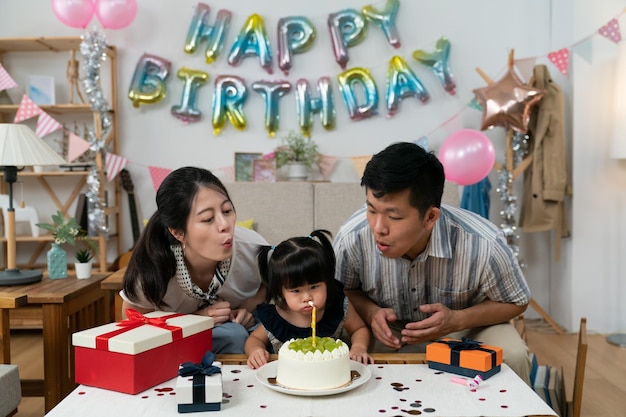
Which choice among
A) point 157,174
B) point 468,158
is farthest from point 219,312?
point 157,174

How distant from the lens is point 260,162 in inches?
165

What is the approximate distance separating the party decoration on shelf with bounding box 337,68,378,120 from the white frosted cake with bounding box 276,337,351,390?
3063 millimetres

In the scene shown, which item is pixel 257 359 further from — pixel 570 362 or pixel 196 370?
pixel 570 362

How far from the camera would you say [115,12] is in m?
4.10

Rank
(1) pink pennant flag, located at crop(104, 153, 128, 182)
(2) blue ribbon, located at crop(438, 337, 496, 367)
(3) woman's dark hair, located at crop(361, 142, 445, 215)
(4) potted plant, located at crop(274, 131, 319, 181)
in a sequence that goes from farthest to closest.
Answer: (1) pink pennant flag, located at crop(104, 153, 128, 182)
(4) potted plant, located at crop(274, 131, 319, 181)
(3) woman's dark hair, located at crop(361, 142, 445, 215)
(2) blue ribbon, located at crop(438, 337, 496, 367)

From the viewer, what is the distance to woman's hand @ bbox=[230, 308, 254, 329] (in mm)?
2088

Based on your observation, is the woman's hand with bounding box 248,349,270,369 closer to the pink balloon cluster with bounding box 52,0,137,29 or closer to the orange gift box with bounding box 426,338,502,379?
the orange gift box with bounding box 426,338,502,379

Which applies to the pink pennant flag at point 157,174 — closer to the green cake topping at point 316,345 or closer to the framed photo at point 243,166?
the framed photo at point 243,166

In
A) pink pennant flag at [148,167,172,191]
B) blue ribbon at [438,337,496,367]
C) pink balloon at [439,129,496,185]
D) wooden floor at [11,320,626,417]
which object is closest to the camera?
blue ribbon at [438,337,496,367]

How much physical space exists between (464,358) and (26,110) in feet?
11.5

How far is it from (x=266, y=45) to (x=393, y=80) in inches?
35.0

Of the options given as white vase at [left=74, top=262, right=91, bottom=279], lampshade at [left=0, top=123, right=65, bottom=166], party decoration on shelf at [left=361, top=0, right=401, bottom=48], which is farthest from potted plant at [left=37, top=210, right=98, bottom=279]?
party decoration on shelf at [left=361, top=0, right=401, bottom=48]

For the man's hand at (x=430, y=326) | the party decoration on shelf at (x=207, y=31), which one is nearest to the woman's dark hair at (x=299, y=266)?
the man's hand at (x=430, y=326)

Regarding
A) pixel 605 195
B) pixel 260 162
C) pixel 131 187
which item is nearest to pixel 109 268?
pixel 131 187
